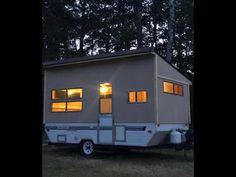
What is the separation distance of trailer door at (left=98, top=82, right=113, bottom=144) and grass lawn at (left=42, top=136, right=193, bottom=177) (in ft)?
2.35

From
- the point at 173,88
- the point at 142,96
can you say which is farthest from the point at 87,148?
the point at 173,88

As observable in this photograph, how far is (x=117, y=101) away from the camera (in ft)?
35.9

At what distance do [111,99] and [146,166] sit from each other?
2.62 meters

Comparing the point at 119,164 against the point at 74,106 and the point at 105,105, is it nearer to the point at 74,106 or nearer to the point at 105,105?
the point at 105,105

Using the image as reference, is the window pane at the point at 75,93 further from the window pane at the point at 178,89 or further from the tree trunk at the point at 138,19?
the tree trunk at the point at 138,19

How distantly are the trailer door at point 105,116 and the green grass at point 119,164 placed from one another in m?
0.71

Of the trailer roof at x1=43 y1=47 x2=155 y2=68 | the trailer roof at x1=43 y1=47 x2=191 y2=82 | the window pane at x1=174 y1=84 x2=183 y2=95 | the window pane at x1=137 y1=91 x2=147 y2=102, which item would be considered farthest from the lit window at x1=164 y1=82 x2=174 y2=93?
the trailer roof at x1=43 y1=47 x2=155 y2=68

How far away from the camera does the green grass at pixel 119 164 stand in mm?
8344

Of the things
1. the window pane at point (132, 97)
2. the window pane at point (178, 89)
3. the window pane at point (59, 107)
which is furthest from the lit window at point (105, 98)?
the window pane at point (178, 89)

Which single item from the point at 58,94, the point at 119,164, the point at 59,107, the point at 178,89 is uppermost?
the point at 178,89

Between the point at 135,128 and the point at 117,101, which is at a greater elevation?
the point at 117,101

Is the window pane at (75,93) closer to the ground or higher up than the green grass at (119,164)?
higher up

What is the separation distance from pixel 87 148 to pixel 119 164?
6.44ft
